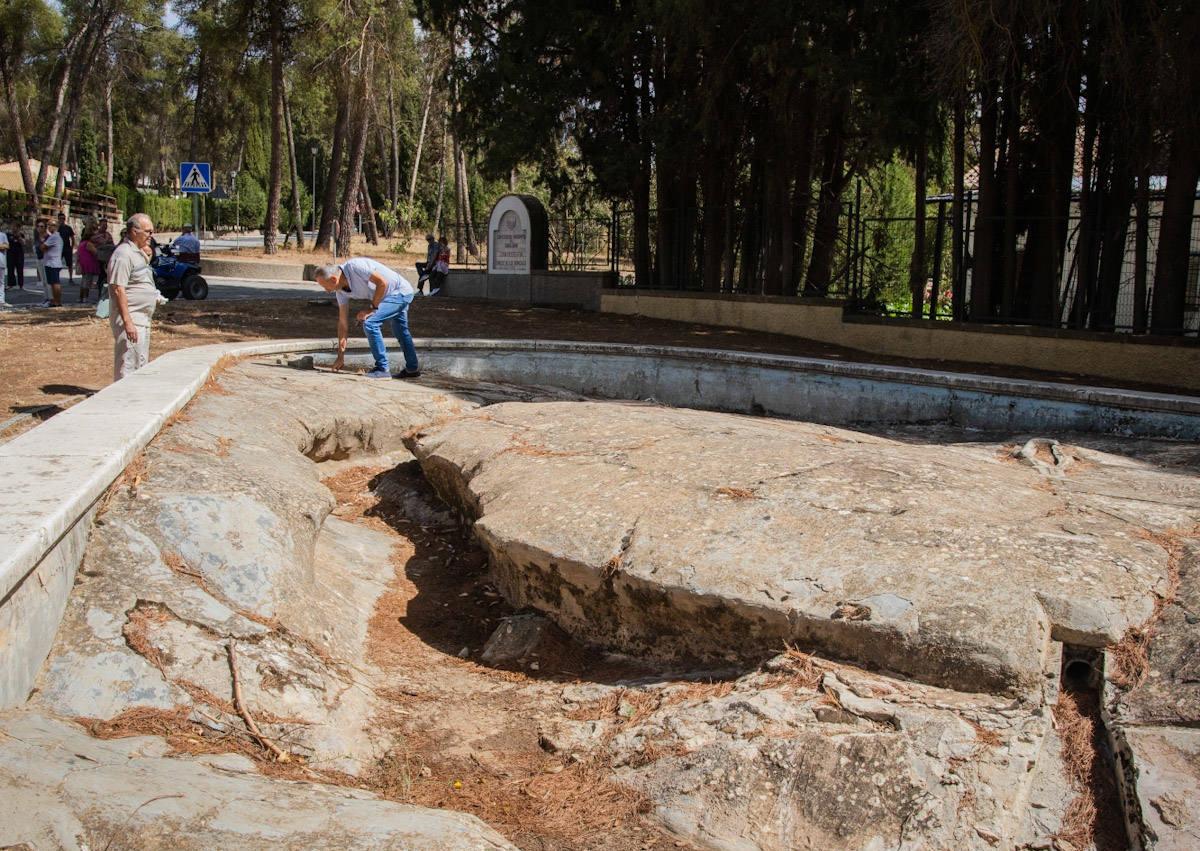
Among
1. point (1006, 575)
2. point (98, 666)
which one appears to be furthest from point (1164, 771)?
point (98, 666)

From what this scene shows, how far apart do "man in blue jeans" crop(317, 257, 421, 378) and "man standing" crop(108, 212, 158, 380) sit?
1.67 metres

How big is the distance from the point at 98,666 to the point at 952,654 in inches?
118

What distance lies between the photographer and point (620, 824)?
3.56 m

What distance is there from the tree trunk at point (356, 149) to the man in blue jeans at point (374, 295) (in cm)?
1752

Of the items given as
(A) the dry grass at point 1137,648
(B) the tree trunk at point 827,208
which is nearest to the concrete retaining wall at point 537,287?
(B) the tree trunk at point 827,208

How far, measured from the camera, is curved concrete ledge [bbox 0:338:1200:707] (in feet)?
11.2

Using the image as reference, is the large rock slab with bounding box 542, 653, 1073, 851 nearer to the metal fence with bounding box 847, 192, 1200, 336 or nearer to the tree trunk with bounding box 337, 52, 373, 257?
the metal fence with bounding box 847, 192, 1200, 336

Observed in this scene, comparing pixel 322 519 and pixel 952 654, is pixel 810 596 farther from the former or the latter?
pixel 322 519

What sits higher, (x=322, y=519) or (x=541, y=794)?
(x=322, y=519)

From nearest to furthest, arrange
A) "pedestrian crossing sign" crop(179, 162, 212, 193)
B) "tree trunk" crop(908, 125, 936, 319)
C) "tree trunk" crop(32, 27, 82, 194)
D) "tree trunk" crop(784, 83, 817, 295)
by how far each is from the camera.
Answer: "tree trunk" crop(908, 125, 936, 319)
"tree trunk" crop(784, 83, 817, 295)
"pedestrian crossing sign" crop(179, 162, 212, 193)
"tree trunk" crop(32, 27, 82, 194)

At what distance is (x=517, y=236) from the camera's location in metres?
21.2

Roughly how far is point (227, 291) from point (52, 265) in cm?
512

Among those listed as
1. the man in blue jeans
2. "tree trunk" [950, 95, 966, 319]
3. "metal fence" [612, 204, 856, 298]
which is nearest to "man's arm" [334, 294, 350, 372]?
the man in blue jeans

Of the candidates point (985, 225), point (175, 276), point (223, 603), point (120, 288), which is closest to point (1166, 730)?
point (223, 603)
